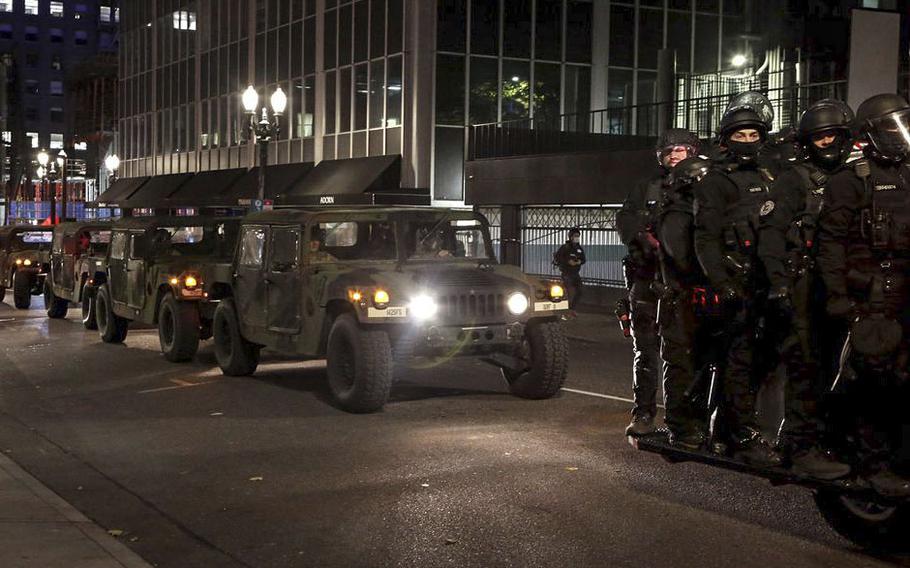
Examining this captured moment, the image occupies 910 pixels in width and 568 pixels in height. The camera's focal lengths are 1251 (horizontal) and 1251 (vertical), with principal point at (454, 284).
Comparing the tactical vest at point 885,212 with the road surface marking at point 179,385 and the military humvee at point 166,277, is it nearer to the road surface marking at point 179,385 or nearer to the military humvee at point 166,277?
the road surface marking at point 179,385

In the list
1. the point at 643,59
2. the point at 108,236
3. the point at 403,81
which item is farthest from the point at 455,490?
the point at 643,59

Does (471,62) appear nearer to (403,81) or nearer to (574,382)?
(403,81)

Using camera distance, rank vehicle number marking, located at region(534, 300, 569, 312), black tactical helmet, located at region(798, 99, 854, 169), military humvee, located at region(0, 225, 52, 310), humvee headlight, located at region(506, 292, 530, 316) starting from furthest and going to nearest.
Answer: military humvee, located at region(0, 225, 52, 310) → vehicle number marking, located at region(534, 300, 569, 312) → humvee headlight, located at region(506, 292, 530, 316) → black tactical helmet, located at region(798, 99, 854, 169)

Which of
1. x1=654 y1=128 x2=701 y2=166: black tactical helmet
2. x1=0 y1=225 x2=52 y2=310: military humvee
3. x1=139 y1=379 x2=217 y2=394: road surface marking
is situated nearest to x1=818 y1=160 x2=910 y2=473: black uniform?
x1=654 y1=128 x2=701 y2=166: black tactical helmet

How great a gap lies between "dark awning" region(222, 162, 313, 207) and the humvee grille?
1222 inches

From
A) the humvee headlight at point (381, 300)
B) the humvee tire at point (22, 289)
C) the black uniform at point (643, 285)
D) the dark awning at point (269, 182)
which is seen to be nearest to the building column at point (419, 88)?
the dark awning at point (269, 182)

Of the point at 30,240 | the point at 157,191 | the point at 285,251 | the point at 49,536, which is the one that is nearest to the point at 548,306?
the point at 285,251

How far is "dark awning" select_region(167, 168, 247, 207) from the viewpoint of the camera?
154 feet

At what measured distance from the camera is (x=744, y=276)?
23.2 ft

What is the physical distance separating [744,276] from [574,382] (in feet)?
24.1

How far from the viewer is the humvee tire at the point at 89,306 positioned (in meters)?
20.7

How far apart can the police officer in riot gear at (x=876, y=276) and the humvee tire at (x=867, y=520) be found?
35 centimetres

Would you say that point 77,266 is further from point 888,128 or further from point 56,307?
point 888,128

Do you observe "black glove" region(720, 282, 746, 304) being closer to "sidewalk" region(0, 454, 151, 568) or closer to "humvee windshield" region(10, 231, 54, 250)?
"sidewalk" region(0, 454, 151, 568)
